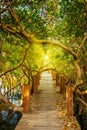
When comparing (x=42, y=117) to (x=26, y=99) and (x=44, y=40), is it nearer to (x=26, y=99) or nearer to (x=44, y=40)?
(x=26, y=99)

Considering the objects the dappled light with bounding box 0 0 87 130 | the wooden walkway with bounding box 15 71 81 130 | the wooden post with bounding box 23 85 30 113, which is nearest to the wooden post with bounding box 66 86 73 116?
the dappled light with bounding box 0 0 87 130

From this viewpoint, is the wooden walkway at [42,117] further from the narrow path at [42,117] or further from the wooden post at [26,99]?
the wooden post at [26,99]

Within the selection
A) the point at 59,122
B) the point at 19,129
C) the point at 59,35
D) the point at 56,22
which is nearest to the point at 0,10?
the point at 19,129

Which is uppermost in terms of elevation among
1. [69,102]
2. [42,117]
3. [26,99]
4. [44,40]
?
[44,40]

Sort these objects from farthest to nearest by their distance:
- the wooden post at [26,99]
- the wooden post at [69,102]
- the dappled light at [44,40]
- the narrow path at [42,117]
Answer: the wooden post at [26,99]
the wooden post at [69,102]
the narrow path at [42,117]
the dappled light at [44,40]

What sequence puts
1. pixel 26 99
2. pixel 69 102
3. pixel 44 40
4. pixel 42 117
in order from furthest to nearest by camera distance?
pixel 26 99 < pixel 69 102 < pixel 42 117 < pixel 44 40

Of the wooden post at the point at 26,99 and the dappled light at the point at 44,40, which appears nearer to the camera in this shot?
the dappled light at the point at 44,40

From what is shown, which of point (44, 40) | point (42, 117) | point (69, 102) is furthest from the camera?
point (69, 102)

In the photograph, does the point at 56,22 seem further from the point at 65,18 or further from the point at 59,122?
the point at 59,122

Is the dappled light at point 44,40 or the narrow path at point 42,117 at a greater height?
the dappled light at point 44,40

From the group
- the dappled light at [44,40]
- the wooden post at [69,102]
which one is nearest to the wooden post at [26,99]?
the dappled light at [44,40]

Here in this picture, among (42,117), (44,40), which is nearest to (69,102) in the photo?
(42,117)

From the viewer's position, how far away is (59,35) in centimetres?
2084

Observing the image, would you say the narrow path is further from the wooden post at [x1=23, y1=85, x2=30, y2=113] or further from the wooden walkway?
the wooden post at [x1=23, y1=85, x2=30, y2=113]
